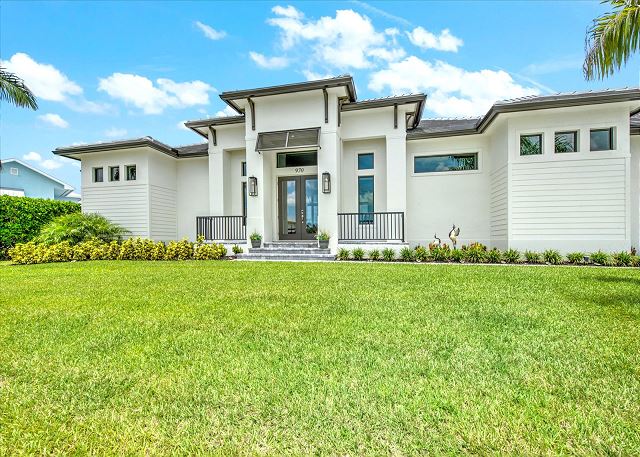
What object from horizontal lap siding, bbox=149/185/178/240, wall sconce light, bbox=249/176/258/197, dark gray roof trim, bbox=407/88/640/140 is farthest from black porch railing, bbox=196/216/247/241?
dark gray roof trim, bbox=407/88/640/140

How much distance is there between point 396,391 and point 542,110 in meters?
11.0

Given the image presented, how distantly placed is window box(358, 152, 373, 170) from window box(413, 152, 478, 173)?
1.90 meters

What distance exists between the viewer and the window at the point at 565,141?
10.2m

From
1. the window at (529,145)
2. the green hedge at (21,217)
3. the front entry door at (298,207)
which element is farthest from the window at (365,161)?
the green hedge at (21,217)

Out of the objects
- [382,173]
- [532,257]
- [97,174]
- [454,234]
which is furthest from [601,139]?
[97,174]

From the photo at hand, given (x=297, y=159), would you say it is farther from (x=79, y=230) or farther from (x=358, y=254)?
(x=79, y=230)

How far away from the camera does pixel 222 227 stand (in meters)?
12.9

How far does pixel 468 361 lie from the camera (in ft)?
8.62

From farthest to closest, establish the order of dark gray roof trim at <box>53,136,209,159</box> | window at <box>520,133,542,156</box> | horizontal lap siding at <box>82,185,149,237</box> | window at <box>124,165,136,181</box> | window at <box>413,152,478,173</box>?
window at <box>124,165,136,181</box>
horizontal lap siding at <box>82,185,149,237</box>
dark gray roof trim at <box>53,136,209,159</box>
window at <box>413,152,478,173</box>
window at <box>520,133,542,156</box>

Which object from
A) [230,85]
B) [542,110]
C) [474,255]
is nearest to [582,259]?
[474,255]

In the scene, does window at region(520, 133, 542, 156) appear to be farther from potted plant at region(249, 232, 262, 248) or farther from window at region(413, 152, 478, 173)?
potted plant at region(249, 232, 262, 248)

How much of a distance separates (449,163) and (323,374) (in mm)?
11630

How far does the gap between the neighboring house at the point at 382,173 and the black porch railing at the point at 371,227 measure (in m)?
0.04

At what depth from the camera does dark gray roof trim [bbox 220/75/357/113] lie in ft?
35.0
